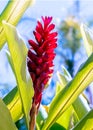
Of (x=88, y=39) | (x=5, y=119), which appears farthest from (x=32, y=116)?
(x=88, y=39)

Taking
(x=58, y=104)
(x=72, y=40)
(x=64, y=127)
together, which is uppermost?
(x=58, y=104)

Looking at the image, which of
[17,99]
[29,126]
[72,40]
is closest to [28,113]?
[29,126]

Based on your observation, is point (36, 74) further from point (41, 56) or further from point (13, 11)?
point (13, 11)

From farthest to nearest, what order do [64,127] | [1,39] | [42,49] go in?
1. [64,127]
2. [1,39]
3. [42,49]

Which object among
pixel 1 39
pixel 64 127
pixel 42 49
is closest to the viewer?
pixel 42 49

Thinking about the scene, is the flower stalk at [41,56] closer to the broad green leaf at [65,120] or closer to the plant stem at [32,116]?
the plant stem at [32,116]

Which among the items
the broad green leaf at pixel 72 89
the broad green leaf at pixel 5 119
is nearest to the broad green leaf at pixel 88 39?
the broad green leaf at pixel 72 89

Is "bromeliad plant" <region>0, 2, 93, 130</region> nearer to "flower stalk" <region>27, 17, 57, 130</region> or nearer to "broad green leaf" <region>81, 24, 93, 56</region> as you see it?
"flower stalk" <region>27, 17, 57, 130</region>

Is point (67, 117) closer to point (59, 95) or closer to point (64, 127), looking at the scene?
point (64, 127)
